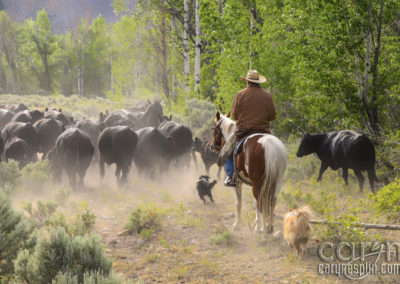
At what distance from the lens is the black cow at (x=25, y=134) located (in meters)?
12.1

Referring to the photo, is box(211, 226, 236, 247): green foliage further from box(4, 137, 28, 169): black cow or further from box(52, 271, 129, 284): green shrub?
box(4, 137, 28, 169): black cow

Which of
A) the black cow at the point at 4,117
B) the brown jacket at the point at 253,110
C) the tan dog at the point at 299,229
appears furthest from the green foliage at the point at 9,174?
the tan dog at the point at 299,229

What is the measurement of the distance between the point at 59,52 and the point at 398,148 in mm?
56922

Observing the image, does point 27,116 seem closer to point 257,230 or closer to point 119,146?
point 119,146

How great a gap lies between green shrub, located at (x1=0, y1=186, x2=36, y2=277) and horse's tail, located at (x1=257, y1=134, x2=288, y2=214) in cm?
368

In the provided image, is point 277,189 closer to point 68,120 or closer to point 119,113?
point 119,113

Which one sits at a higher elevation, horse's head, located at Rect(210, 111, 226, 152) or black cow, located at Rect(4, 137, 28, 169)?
horse's head, located at Rect(210, 111, 226, 152)

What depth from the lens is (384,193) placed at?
243 inches

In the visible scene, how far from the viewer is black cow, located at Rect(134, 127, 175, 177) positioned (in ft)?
36.5

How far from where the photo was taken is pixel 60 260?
3.76 metres

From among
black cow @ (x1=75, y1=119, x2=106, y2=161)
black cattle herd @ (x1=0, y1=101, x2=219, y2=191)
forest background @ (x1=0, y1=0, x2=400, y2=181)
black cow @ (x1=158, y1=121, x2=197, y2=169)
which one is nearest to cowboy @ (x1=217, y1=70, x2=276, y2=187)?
forest background @ (x1=0, y1=0, x2=400, y2=181)

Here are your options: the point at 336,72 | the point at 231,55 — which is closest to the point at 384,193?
the point at 336,72

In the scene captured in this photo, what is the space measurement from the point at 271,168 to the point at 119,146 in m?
5.83

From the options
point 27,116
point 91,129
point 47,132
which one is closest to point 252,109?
point 91,129
